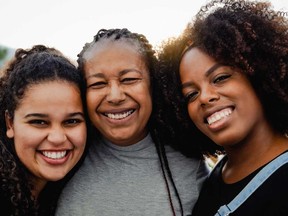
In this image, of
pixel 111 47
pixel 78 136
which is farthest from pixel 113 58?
Result: pixel 78 136

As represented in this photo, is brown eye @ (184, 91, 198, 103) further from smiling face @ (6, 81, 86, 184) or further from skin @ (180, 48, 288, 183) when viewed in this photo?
smiling face @ (6, 81, 86, 184)

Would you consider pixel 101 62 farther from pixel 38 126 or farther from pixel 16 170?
pixel 16 170

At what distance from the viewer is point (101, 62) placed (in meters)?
2.55

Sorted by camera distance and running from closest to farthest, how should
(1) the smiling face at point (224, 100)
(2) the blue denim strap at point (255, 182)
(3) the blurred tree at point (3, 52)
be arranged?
(2) the blue denim strap at point (255, 182) → (1) the smiling face at point (224, 100) → (3) the blurred tree at point (3, 52)

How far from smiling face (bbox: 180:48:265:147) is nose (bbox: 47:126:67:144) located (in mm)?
832

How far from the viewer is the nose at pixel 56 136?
2.32 m

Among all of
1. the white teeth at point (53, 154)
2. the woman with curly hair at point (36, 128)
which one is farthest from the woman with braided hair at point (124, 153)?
the white teeth at point (53, 154)

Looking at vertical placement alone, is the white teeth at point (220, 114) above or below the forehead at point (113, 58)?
below

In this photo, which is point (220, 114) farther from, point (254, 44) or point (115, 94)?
point (115, 94)

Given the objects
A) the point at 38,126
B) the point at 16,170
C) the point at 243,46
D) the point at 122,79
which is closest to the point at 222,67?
the point at 243,46

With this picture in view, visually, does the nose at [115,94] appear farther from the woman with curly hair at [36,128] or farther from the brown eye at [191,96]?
the brown eye at [191,96]

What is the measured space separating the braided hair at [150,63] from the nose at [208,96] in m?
A: 0.56

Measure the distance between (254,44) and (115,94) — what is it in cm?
90

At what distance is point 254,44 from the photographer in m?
2.23
